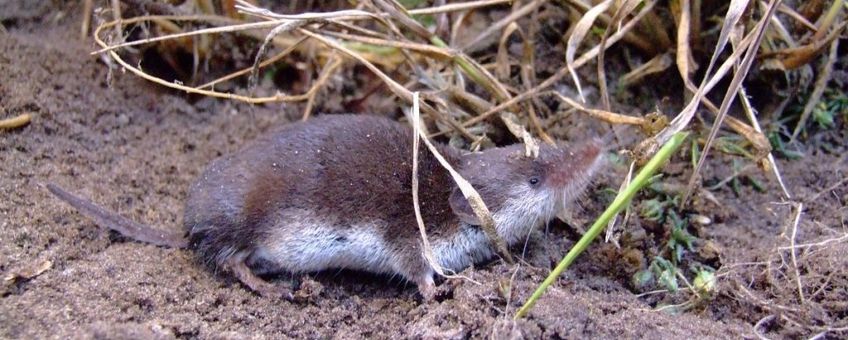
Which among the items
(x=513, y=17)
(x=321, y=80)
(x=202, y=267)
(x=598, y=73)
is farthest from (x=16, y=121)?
(x=598, y=73)

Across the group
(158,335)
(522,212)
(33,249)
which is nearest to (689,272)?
(522,212)

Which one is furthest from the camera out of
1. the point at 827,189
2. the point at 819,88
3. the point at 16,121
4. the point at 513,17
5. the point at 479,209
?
the point at 513,17

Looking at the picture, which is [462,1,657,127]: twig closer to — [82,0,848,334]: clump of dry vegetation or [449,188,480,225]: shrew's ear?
[82,0,848,334]: clump of dry vegetation

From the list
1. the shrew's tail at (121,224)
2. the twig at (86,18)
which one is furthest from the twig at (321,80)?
the twig at (86,18)

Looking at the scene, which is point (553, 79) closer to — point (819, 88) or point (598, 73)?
point (598, 73)

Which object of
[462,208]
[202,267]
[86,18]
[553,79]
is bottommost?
[202,267]

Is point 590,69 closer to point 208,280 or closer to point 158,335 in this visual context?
point 208,280

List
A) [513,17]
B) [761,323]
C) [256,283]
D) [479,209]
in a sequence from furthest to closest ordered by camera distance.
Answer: [513,17] → [256,283] → [479,209] → [761,323]
